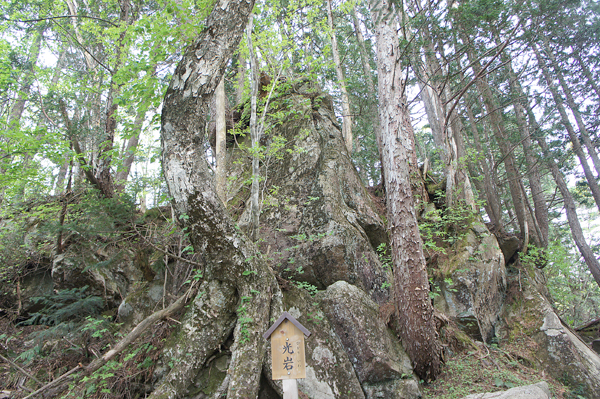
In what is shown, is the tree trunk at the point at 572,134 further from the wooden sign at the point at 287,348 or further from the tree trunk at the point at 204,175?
the wooden sign at the point at 287,348

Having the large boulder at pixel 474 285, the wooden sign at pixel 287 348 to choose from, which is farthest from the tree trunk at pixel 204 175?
the large boulder at pixel 474 285

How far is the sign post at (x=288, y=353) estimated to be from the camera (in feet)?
11.3

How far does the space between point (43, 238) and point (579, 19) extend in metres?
17.7

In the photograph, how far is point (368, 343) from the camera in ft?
15.9

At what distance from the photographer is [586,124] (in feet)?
37.0

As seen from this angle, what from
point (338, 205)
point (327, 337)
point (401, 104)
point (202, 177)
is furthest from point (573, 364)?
point (202, 177)

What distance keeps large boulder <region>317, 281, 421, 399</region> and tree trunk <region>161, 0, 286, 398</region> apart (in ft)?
4.24

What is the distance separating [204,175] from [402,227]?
330 cm

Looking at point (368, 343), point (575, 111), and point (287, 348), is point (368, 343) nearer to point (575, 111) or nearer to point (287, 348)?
point (287, 348)

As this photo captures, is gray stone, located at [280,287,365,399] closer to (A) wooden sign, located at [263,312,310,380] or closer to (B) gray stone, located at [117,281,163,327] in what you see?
(A) wooden sign, located at [263,312,310,380]

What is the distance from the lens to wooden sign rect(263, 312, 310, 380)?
136 inches

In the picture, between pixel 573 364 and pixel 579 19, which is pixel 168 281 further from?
pixel 579 19

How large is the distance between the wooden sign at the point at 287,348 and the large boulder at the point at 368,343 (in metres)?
1.70

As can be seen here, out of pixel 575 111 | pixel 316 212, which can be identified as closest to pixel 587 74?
pixel 575 111
